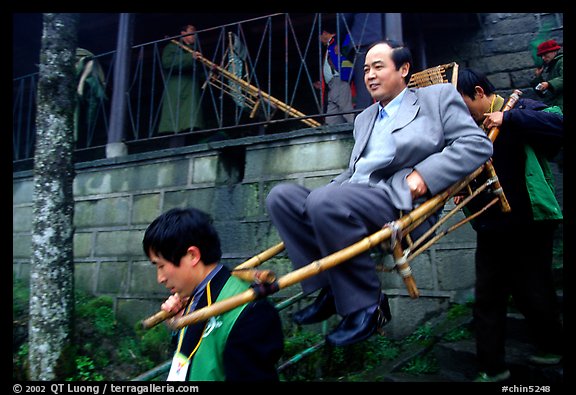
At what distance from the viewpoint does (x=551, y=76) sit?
14.7 ft

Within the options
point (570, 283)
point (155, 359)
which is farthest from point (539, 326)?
point (155, 359)

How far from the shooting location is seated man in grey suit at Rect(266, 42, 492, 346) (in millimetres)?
1793

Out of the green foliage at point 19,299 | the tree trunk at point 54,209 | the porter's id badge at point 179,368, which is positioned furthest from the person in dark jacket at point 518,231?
the green foliage at point 19,299

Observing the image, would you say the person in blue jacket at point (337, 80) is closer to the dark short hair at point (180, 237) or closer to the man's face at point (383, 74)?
the man's face at point (383, 74)

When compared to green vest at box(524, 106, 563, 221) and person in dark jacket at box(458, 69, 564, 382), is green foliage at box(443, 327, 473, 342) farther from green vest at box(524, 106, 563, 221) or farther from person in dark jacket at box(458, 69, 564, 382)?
green vest at box(524, 106, 563, 221)

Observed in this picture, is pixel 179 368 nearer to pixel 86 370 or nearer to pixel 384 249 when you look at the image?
pixel 384 249

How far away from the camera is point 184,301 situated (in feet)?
6.45

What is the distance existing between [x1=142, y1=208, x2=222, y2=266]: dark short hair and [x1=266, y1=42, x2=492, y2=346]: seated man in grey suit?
1.21 ft

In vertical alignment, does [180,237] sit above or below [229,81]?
below

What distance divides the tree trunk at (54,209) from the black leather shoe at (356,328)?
121 inches

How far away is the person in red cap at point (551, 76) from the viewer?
4.10 meters

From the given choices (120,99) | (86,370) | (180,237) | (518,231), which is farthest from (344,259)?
(120,99)

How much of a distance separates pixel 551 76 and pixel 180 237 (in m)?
4.55

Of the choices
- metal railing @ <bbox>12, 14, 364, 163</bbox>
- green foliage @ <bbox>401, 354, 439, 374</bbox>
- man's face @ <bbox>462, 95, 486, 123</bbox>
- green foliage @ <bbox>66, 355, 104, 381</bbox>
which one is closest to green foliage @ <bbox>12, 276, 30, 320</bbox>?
Result: green foliage @ <bbox>66, 355, 104, 381</bbox>
